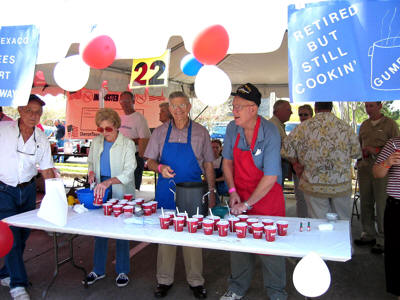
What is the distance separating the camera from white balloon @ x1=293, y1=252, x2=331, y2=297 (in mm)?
1607

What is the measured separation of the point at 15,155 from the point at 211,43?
183 centimetres

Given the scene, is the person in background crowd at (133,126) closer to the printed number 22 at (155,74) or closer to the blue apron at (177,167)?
Answer: the printed number 22 at (155,74)

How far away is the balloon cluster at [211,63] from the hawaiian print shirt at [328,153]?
1116 mm

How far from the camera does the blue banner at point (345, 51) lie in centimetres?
191

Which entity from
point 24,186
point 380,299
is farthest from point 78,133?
point 380,299

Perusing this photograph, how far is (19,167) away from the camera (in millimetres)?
2721

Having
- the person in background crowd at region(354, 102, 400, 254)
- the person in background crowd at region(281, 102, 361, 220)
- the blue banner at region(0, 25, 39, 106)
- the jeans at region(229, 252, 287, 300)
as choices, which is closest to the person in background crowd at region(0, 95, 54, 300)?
the blue banner at region(0, 25, 39, 106)

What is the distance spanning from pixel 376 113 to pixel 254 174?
2207 millimetres

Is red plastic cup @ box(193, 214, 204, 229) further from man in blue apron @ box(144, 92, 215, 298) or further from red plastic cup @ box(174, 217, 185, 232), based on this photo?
man in blue apron @ box(144, 92, 215, 298)

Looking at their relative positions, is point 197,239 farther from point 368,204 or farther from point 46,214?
point 368,204

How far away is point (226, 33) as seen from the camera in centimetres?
212

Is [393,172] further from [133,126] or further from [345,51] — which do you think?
[133,126]

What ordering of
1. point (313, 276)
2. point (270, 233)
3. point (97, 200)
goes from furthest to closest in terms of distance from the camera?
point (97, 200), point (270, 233), point (313, 276)

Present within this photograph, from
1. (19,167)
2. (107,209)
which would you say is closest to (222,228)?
(107,209)
